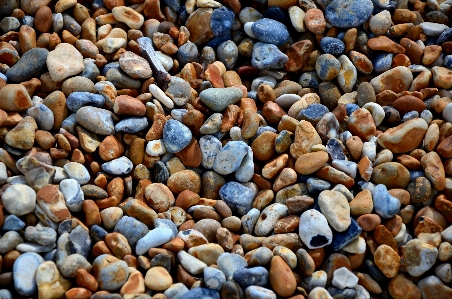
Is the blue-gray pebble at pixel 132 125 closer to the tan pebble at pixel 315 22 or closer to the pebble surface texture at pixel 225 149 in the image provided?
the pebble surface texture at pixel 225 149

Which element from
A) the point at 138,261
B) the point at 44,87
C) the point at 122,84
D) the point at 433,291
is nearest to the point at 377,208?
the point at 433,291

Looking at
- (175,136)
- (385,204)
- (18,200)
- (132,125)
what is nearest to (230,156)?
(175,136)

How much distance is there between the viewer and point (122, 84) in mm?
1274

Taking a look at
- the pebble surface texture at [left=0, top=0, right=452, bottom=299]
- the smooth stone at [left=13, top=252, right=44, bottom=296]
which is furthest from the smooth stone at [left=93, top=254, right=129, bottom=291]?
the smooth stone at [left=13, top=252, right=44, bottom=296]

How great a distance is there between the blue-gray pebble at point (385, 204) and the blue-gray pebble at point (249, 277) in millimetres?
277

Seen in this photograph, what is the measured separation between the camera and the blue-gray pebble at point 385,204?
1077 mm

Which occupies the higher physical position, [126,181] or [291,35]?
[291,35]

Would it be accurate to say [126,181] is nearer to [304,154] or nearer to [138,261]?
[138,261]

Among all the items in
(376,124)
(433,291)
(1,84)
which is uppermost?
(1,84)

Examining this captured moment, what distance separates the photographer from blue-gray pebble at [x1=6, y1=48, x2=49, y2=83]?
1257 mm

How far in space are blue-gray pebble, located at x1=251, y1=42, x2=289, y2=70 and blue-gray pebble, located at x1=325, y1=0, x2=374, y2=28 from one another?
6.5 inches

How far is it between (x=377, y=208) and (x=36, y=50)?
2.82 ft

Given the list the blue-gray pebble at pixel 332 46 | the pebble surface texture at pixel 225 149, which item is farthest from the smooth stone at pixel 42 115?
the blue-gray pebble at pixel 332 46

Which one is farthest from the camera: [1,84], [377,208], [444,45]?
[444,45]
